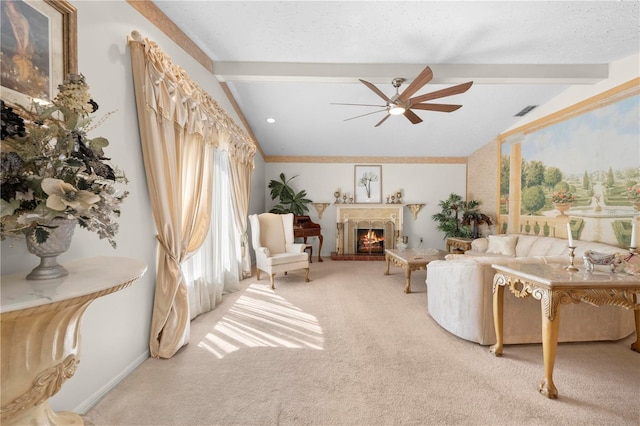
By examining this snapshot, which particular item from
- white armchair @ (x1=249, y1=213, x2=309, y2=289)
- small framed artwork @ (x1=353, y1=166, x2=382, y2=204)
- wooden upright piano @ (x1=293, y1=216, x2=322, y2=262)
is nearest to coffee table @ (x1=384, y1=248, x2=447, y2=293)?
white armchair @ (x1=249, y1=213, x2=309, y2=289)

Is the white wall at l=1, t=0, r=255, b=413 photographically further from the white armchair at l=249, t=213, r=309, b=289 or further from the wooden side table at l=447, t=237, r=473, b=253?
the wooden side table at l=447, t=237, r=473, b=253

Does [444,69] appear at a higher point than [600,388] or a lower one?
higher

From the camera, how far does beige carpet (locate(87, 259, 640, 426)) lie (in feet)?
5.39

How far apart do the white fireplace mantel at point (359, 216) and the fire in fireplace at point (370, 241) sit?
230 millimetres

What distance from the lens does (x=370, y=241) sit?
23.3 feet

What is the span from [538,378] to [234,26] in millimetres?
4290

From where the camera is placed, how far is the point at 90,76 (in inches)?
68.0

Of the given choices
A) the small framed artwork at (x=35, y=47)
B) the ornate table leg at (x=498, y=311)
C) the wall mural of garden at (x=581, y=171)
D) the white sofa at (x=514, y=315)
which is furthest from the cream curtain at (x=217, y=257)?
the wall mural of garden at (x=581, y=171)

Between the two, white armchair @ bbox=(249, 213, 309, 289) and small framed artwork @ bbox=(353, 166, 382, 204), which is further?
small framed artwork @ bbox=(353, 166, 382, 204)

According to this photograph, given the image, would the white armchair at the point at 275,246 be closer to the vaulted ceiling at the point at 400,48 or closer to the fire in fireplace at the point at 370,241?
the vaulted ceiling at the point at 400,48

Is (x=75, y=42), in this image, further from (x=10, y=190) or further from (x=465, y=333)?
(x=465, y=333)

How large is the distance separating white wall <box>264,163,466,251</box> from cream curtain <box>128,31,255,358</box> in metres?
4.49

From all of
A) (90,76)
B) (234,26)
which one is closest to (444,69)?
(234,26)

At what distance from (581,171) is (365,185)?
428 cm
